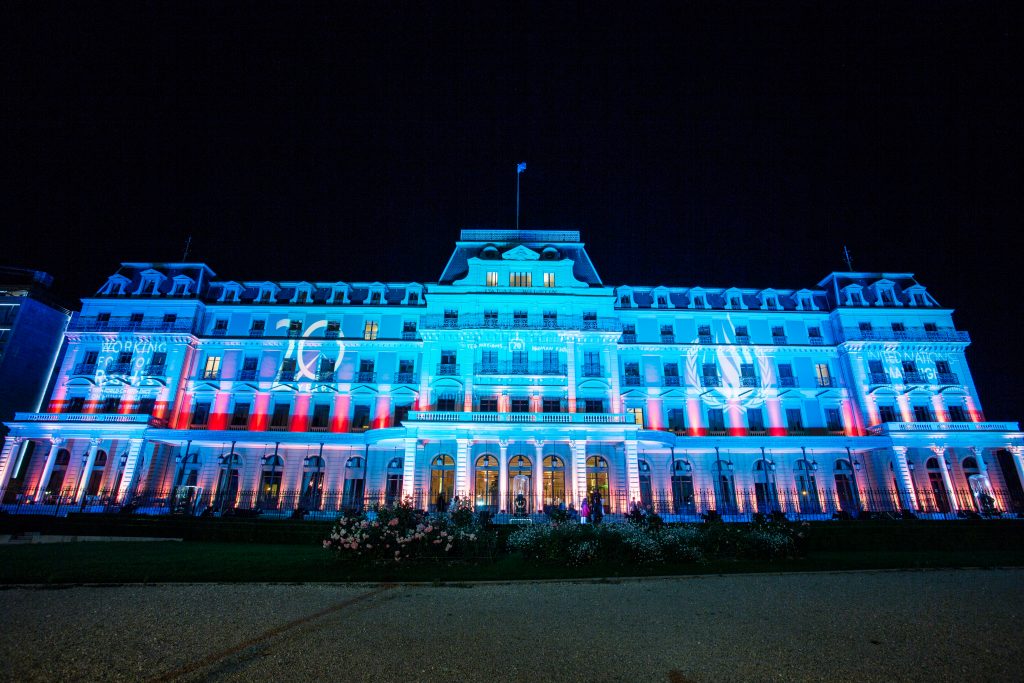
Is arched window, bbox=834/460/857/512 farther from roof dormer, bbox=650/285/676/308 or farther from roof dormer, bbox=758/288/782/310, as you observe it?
roof dormer, bbox=650/285/676/308

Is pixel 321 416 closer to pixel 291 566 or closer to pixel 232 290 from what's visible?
pixel 232 290

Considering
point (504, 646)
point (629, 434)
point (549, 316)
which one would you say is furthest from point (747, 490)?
point (504, 646)

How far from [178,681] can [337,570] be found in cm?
695

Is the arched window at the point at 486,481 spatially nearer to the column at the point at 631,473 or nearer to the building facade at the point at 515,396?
the building facade at the point at 515,396

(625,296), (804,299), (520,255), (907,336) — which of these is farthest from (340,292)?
(907,336)

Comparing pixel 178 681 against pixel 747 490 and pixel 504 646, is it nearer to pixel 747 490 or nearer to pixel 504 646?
pixel 504 646

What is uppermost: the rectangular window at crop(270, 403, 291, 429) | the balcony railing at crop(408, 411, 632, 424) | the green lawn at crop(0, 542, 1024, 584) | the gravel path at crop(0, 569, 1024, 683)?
the rectangular window at crop(270, 403, 291, 429)

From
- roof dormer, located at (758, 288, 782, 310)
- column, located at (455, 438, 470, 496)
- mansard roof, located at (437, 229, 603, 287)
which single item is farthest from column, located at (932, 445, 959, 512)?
column, located at (455, 438, 470, 496)

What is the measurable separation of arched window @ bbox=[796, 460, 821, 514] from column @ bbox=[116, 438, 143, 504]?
43.8m

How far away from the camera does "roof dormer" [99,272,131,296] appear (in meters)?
36.7

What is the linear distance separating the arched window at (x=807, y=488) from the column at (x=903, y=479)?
4.60 meters

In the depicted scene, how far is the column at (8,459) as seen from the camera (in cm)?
3064

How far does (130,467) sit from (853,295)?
53296 millimetres

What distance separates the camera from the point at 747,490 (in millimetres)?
33281
